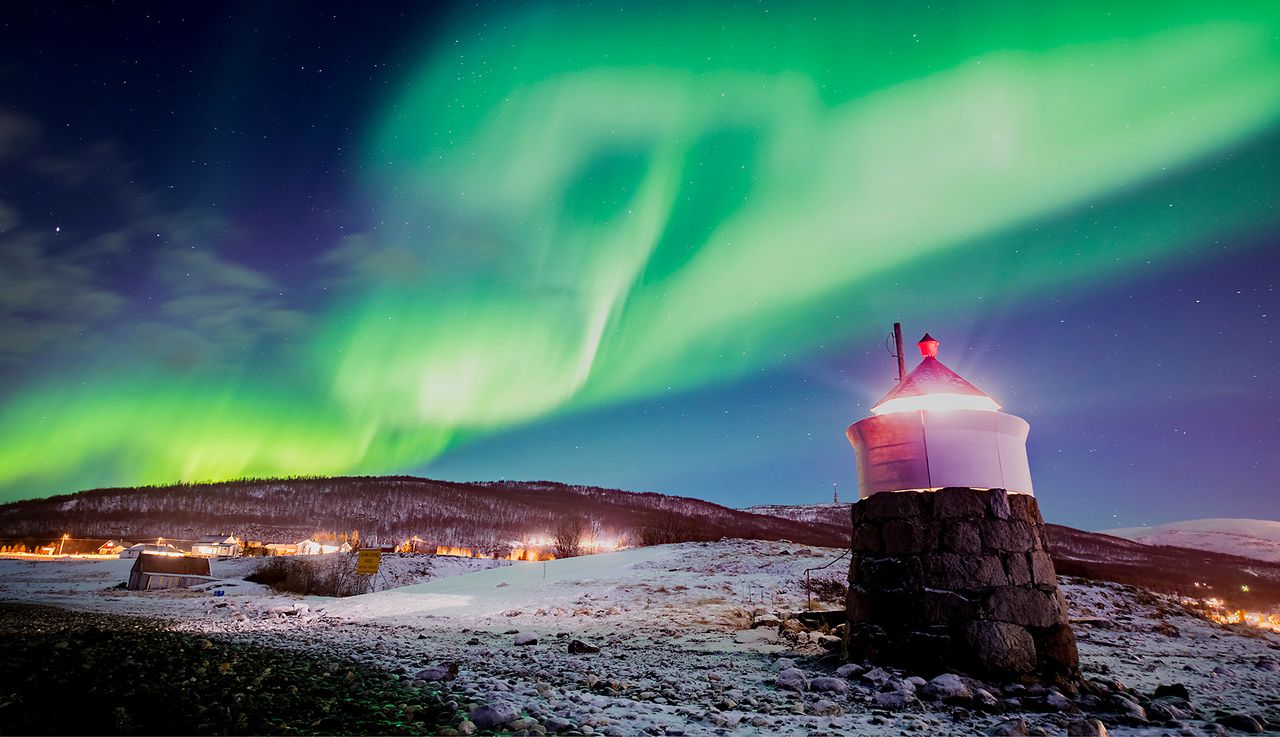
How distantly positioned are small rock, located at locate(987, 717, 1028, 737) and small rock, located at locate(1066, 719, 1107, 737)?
35 centimetres

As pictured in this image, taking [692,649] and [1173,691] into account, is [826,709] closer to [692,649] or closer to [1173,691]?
[1173,691]

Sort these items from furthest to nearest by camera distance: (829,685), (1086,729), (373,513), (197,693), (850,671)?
(373,513) < (850,671) < (829,685) < (197,693) < (1086,729)

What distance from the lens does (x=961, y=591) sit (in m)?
7.43

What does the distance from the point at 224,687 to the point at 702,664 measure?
602 centimetres

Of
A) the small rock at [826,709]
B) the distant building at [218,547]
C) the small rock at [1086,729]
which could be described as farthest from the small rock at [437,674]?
the distant building at [218,547]

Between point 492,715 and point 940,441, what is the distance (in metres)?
6.65

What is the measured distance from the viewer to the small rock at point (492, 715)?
5.20m

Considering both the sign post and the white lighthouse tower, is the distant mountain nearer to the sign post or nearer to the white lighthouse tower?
the sign post

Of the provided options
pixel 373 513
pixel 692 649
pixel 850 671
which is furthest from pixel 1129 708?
pixel 373 513

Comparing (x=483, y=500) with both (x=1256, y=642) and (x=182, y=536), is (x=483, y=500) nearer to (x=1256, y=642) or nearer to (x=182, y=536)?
(x=182, y=536)

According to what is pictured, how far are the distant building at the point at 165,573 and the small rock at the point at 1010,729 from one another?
4178cm

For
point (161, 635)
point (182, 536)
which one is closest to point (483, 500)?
point (182, 536)

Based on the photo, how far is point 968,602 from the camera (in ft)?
24.1

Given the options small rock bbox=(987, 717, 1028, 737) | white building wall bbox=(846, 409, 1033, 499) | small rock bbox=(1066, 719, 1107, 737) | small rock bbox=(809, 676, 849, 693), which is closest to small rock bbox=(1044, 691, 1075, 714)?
small rock bbox=(1066, 719, 1107, 737)
